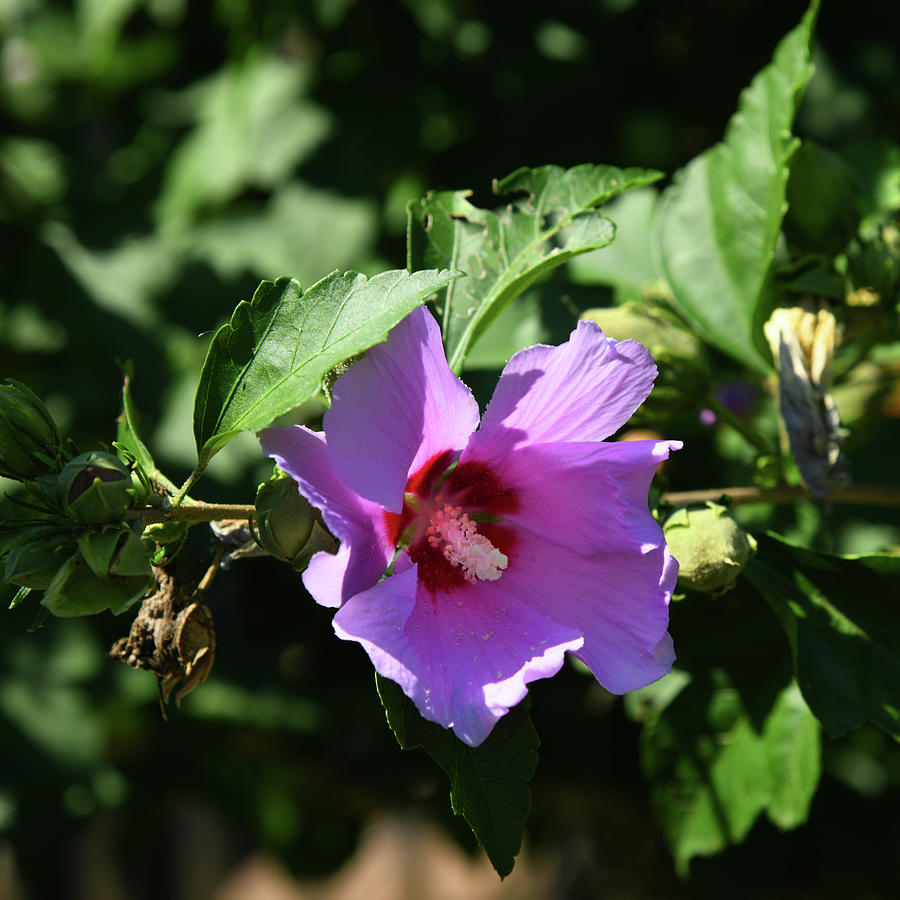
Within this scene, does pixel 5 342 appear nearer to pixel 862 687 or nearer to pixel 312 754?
pixel 312 754

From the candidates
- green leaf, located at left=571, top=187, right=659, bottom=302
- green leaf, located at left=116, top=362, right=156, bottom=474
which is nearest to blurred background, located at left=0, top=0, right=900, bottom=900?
green leaf, located at left=571, top=187, right=659, bottom=302

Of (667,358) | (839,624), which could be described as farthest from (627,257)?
(839,624)

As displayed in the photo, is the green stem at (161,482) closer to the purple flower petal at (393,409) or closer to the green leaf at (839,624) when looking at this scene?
the purple flower petal at (393,409)

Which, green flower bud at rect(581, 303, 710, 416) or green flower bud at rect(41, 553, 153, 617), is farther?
green flower bud at rect(581, 303, 710, 416)

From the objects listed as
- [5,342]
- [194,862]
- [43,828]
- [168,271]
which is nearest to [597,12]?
[168,271]

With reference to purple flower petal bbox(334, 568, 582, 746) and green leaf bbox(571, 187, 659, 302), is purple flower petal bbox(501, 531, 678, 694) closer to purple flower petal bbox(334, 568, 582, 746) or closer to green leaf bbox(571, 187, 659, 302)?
purple flower petal bbox(334, 568, 582, 746)

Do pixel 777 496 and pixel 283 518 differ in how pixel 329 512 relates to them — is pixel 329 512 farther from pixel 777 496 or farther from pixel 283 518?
pixel 777 496
